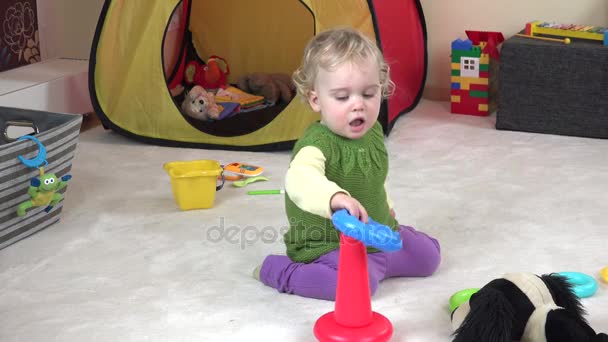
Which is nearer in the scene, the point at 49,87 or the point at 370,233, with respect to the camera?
the point at 370,233

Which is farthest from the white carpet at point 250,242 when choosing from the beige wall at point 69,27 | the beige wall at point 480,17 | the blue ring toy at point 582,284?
the beige wall at point 69,27

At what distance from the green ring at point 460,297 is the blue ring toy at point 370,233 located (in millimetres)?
293

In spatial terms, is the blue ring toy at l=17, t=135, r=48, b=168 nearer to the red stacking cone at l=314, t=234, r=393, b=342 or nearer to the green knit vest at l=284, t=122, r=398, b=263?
the green knit vest at l=284, t=122, r=398, b=263

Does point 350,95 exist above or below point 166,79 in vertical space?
above

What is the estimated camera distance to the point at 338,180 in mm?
1557

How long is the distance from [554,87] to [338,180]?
129 centimetres

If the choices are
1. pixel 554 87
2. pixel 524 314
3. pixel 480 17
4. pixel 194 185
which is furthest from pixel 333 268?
pixel 480 17

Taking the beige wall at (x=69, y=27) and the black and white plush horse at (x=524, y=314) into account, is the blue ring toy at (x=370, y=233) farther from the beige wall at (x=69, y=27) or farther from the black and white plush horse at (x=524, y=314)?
the beige wall at (x=69, y=27)

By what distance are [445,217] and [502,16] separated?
3.93 ft

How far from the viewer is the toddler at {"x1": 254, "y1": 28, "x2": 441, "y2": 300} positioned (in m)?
1.48

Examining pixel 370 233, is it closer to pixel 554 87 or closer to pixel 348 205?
pixel 348 205

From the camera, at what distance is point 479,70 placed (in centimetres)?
282

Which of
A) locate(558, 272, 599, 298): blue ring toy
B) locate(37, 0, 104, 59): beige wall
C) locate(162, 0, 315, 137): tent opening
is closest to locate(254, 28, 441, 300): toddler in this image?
locate(558, 272, 599, 298): blue ring toy

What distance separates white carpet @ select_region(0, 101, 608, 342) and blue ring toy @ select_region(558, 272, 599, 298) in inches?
0.7
